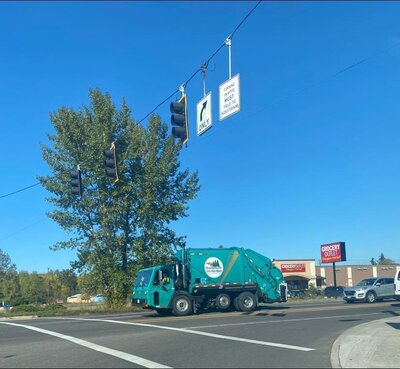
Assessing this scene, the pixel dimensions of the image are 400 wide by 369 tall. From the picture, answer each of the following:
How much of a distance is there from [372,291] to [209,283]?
1337 cm

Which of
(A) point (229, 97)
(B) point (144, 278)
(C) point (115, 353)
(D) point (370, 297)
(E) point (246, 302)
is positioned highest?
(A) point (229, 97)

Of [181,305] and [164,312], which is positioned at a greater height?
[181,305]

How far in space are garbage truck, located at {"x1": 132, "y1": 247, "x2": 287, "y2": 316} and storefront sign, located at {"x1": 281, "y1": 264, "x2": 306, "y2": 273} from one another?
5564 centimetres

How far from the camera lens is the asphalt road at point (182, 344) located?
36.7ft

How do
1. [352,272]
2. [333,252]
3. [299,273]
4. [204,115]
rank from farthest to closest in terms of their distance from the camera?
[352,272]
[299,273]
[333,252]
[204,115]

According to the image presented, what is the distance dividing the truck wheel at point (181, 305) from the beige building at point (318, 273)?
53.2 metres

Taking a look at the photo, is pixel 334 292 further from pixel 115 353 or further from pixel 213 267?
pixel 115 353

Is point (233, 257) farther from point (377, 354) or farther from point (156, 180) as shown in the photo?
point (377, 354)

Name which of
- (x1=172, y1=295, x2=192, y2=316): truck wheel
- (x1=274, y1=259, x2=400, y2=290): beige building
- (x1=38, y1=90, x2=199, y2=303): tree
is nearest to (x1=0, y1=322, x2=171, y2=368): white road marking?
(x1=172, y1=295, x2=192, y2=316): truck wheel

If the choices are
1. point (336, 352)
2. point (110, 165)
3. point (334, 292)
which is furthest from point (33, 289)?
point (336, 352)

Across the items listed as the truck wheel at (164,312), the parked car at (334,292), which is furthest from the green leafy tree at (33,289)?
the truck wheel at (164,312)

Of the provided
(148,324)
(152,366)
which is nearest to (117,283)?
(148,324)

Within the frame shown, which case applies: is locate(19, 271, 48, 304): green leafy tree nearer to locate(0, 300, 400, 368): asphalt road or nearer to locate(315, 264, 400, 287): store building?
locate(315, 264, 400, 287): store building

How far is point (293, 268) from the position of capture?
82812 mm
